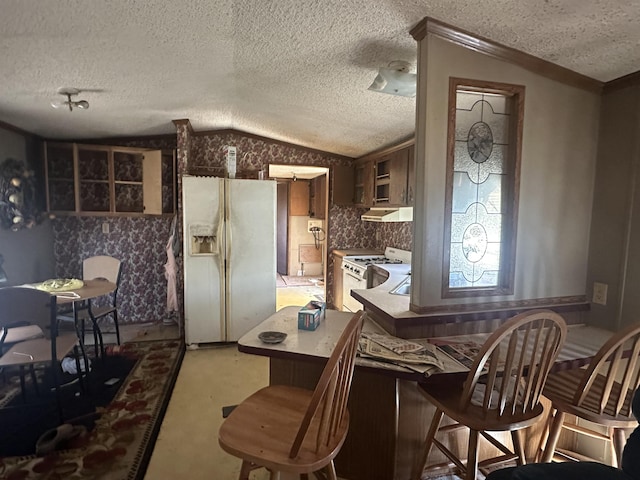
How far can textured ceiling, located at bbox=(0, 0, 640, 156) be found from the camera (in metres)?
1.57

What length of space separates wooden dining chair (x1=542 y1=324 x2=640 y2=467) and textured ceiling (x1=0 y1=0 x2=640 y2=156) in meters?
1.34

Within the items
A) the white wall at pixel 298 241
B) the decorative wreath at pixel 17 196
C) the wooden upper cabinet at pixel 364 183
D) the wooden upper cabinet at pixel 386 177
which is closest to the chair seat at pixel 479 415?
the wooden upper cabinet at pixel 386 177

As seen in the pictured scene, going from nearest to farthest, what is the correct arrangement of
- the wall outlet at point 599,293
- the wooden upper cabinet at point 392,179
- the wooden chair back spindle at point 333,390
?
the wooden chair back spindle at point 333,390 → the wall outlet at point 599,293 → the wooden upper cabinet at point 392,179

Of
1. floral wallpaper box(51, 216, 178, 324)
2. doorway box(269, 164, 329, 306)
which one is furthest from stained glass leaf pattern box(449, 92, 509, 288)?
doorway box(269, 164, 329, 306)

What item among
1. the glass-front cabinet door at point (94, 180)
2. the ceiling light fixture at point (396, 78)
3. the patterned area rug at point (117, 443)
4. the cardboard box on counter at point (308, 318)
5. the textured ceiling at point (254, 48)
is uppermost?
the textured ceiling at point (254, 48)

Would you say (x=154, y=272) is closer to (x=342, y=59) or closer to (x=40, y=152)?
(x=40, y=152)

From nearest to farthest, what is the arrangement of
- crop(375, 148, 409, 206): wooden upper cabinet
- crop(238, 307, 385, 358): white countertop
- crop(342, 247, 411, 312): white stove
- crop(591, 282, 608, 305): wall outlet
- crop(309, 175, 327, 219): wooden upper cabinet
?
crop(238, 307, 385, 358): white countertop < crop(591, 282, 608, 305): wall outlet < crop(375, 148, 409, 206): wooden upper cabinet < crop(342, 247, 411, 312): white stove < crop(309, 175, 327, 219): wooden upper cabinet

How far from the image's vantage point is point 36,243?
3793 millimetres

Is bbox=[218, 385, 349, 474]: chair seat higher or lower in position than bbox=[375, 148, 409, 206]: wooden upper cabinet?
lower

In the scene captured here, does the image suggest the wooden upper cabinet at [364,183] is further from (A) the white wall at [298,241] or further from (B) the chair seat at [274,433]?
(B) the chair seat at [274,433]

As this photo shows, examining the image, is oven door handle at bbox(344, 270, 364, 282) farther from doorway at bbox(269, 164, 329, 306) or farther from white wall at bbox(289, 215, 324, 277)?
white wall at bbox(289, 215, 324, 277)

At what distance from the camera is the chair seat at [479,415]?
1.36 m

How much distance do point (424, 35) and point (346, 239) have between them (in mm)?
3620

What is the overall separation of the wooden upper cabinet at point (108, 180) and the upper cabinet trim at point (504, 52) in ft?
11.0
